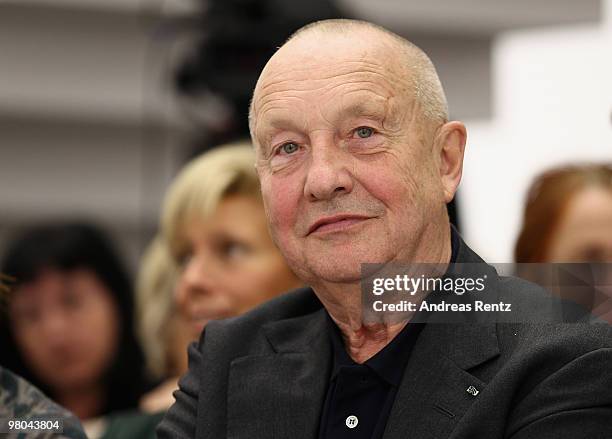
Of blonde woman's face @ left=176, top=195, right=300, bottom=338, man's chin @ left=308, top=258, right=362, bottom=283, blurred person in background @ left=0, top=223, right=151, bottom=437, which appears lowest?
blurred person in background @ left=0, top=223, right=151, bottom=437

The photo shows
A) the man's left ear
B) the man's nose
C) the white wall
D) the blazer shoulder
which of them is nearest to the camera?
the man's nose

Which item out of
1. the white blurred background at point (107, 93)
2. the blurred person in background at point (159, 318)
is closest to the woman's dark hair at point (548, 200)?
the blurred person in background at point (159, 318)

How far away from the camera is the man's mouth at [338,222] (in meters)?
1.91

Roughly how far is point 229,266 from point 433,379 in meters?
1.50

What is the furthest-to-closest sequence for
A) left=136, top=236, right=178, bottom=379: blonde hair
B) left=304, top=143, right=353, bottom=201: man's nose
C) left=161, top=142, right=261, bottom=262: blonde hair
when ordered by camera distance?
left=136, top=236, right=178, bottom=379: blonde hair, left=161, top=142, right=261, bottom=262: blonde hair, left=304, top=143, right=353, bottom=201: man's nose

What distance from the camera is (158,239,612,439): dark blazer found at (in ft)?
5.82

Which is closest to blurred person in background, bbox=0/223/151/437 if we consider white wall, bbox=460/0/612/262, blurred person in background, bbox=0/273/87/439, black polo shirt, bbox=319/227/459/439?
white wall, bbox=460/0/612/262

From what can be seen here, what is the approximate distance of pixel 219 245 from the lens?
3.36 meters

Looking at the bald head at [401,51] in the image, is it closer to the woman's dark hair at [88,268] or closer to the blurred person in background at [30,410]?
the blurred person in background at [30,410]

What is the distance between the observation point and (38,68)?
7.76 m

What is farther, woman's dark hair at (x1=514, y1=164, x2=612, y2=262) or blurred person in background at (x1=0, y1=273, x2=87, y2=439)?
woman's dark hair at (x1=514, y1=164, x2=612, y2=262)

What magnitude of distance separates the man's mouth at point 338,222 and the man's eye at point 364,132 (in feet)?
0.44

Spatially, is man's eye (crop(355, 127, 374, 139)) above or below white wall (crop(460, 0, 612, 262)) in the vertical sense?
above

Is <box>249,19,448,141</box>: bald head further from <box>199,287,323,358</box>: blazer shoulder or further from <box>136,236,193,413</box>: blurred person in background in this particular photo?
<box>136,236,193,413</box>: blurred person in background
